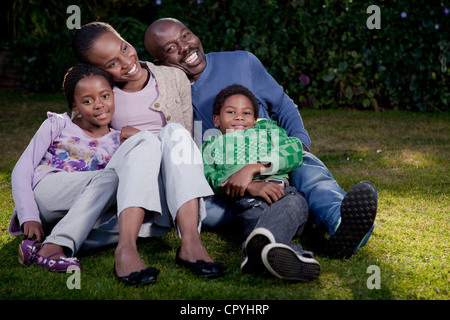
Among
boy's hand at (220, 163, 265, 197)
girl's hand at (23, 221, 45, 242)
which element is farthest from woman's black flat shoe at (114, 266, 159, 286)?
boy's hand at (220, 163, 265, 197)

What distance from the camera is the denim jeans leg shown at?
259 centimetres

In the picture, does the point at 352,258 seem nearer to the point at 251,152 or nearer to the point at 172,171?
the point at 251,152

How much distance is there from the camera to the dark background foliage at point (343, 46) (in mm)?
5977

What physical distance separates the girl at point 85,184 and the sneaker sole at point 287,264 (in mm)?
482

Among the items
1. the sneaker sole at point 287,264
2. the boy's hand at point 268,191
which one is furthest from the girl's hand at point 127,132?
the sneaker sole at point 287,264

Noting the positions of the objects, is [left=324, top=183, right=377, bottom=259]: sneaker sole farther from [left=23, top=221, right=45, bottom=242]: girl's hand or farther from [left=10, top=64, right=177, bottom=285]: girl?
[left=23, top=221, right=45, bottom=242]: girl's hand

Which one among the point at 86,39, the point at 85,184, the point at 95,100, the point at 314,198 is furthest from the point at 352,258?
the point at 86,39

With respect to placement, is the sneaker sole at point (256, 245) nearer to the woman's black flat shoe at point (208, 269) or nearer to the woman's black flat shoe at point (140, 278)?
the woman's black flat shoe at point (208, 269)

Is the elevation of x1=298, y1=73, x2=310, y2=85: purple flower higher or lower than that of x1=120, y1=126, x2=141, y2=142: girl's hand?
higher

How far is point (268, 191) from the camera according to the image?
268 cm

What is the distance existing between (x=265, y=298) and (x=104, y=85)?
4.80ft

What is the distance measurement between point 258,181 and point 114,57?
1.08 metres

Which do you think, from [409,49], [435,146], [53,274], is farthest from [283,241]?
[409,49]
